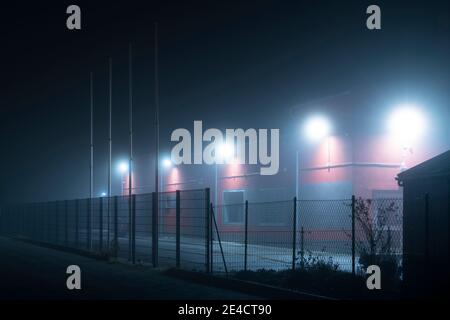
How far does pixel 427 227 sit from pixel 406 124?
15.2 meters

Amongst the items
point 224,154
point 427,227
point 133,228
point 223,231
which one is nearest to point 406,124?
point 223,231

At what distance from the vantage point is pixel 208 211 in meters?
16.8

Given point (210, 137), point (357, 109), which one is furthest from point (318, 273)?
point (210, 137)

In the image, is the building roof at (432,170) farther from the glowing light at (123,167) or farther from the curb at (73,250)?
the glowing light at (123,167)

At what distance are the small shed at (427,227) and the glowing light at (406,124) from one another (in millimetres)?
13837

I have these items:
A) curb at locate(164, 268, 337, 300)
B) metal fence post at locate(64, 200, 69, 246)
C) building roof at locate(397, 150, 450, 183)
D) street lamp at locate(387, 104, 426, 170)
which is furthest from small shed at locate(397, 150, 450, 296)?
metal fence post at locate(64, 200, 69, 246)

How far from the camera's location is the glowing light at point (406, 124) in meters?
25.7

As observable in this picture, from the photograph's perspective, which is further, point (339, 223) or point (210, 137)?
point (210, 137)

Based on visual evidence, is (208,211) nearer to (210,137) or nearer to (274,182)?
(274,182)

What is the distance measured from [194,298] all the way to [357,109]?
15599mm

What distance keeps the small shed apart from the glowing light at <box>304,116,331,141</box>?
48.9 ft

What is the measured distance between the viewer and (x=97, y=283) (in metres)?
16.0

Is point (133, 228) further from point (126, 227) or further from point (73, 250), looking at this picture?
point (126, 227)
